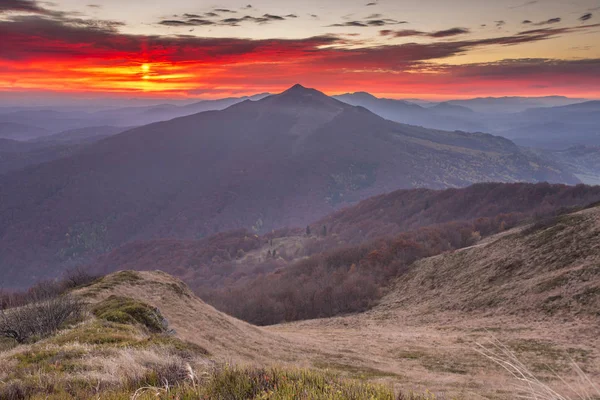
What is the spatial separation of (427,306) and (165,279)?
3193 centimetres

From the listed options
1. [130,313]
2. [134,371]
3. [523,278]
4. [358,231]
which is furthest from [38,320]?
[358,231]

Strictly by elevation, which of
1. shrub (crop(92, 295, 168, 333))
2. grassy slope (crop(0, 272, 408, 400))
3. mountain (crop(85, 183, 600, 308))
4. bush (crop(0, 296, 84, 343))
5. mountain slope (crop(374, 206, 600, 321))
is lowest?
mountain (crop(85, 183, 600, 308))

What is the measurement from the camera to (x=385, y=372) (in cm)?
2180

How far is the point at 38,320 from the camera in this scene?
16.9 metres

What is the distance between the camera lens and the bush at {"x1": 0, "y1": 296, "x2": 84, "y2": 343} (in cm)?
1585

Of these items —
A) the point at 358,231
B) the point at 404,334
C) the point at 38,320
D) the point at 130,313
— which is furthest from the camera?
the point at 358,231

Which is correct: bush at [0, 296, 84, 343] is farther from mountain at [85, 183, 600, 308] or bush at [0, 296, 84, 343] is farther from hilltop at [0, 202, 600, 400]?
mountain at [85, 183, 600, 308]

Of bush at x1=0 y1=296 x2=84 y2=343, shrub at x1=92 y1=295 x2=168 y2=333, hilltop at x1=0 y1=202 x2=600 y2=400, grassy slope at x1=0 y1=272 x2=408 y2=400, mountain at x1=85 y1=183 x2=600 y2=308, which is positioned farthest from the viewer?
mountain at x1=85 y1=183 x2=600 y2=308

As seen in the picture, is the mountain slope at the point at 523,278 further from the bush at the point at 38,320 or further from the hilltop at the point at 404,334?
the bush at the point at 38,320

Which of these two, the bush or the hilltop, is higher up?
the bush

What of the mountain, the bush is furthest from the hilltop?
the mountain

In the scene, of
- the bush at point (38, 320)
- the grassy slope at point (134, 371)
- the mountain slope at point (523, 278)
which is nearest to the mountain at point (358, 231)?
the mountain slope at point (523, 278)

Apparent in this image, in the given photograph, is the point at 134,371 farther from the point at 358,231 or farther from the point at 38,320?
the point at 358,231

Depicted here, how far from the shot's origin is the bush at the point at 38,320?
1585 centimetres
